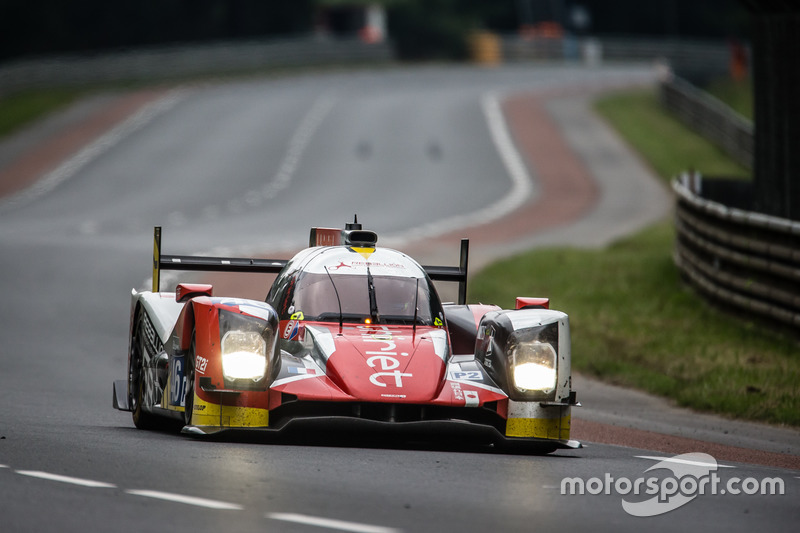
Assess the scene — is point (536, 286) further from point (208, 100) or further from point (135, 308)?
point (208, 100)

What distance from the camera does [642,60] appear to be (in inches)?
3295

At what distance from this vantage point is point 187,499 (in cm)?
667

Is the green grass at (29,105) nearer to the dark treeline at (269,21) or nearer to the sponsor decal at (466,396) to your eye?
the dark treeline at (269,21)

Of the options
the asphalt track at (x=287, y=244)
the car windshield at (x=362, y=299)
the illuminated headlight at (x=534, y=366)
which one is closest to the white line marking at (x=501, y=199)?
the asphalt track at (x=287, y=244)

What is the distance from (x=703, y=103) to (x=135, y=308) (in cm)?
3956

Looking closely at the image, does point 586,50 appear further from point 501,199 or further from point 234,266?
point 234,266

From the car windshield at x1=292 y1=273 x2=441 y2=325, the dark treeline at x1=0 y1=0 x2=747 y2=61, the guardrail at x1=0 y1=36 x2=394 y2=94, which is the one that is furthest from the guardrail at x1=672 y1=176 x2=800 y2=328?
the dark treeline at x1=0 y1=0 x2=747 y2=61

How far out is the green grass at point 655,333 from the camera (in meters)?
13.4

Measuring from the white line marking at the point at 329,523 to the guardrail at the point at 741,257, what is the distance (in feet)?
32.2

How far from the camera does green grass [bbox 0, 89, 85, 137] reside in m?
49.8

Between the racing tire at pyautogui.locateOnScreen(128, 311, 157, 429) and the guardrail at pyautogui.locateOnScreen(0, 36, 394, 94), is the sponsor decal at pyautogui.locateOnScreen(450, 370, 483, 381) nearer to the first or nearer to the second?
the racing tire at pyautogui.locateOnScreen(128, 311, 157, 429)

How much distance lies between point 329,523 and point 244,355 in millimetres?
2739

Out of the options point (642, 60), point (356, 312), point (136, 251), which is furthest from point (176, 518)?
point (642, 60)

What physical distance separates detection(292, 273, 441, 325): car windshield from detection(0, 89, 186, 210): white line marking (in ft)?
88.9
